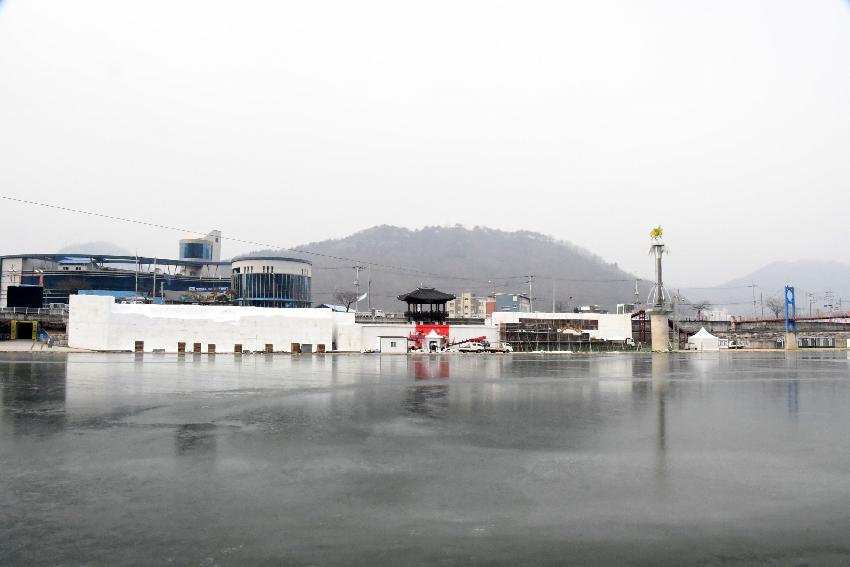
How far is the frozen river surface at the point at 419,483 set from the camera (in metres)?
6.21

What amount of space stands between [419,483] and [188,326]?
2386 inches

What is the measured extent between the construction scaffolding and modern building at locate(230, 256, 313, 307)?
191 feet

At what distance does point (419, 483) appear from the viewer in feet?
29.2

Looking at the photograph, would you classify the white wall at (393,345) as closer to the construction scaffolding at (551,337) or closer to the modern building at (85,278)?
the construction scaffolding at (551,337)

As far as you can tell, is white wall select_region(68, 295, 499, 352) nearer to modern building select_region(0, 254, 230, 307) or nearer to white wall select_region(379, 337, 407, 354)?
white wall select_region(379, 337, 407, 354)

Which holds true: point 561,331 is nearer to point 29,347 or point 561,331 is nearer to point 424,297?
point 424,297

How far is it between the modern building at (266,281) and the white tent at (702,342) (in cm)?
7752

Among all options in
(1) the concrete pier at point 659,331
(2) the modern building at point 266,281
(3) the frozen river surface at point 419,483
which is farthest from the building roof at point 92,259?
(3) the frozen river surface at point 419,483

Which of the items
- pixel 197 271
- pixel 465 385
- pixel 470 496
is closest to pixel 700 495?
pixel 470 496

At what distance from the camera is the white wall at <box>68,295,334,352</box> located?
60031 mm

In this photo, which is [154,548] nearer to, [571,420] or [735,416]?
[571,420]

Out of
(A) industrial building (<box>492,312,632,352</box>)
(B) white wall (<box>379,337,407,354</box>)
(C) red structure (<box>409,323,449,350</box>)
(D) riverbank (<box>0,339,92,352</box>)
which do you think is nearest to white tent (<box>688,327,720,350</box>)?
(A) industrial building (<box>492,312,632,352</box>)

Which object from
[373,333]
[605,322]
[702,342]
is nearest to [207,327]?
[373,333]

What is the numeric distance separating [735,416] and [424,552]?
14059mm
